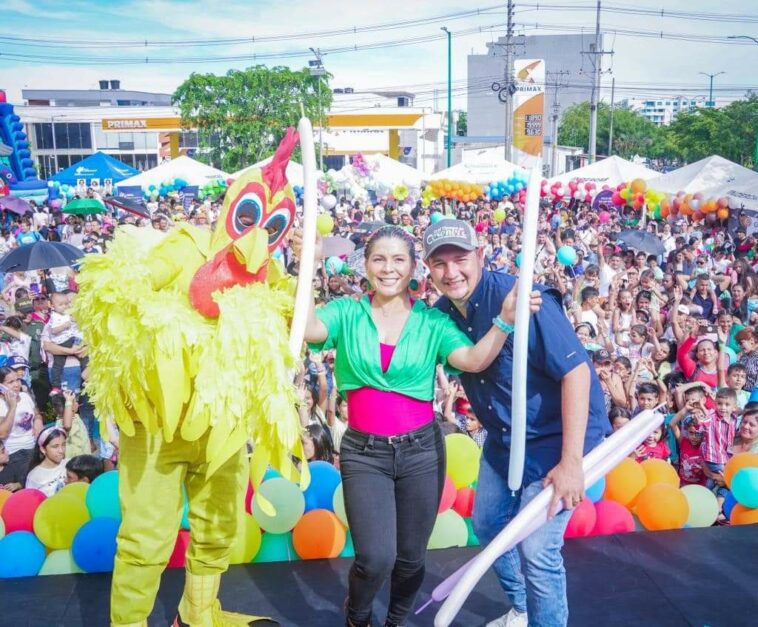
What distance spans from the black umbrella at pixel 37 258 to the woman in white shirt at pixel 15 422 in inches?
96.3

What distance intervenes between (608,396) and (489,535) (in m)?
2.89

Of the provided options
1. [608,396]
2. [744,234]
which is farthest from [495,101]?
[608,396]

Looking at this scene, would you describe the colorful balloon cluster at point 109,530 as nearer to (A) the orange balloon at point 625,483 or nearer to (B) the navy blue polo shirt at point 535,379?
(A) the orange balloon at point 625,483

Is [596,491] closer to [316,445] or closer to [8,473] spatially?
[316,445]

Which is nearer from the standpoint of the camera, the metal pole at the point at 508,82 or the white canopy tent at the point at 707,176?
the white canopy tent at the point at 707,176

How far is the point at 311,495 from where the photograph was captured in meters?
3.54

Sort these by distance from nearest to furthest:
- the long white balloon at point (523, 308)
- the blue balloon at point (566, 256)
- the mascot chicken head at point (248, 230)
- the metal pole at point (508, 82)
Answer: the long white balloon at point (523, 308)
the mascot chicken head at point (248, 230)
the blue balloon at point (566, 256)
the metal pole at point (508, 82)

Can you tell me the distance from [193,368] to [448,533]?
1.70m

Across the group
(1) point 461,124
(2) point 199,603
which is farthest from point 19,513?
(1) point 461,124

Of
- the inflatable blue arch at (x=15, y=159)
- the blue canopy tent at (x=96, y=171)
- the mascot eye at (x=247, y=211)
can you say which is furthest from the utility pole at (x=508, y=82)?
the mascot eye at (x=247, y=211)

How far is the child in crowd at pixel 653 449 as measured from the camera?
454 cm

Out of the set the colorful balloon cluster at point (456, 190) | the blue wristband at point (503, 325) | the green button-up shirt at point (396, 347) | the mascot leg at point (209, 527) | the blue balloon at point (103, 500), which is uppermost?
the blue wristband at point (503, 325)

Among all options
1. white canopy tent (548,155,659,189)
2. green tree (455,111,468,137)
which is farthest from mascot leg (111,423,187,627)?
green tree (455,111,468,137)

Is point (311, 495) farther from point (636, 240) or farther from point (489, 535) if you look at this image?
point (636, 240)
